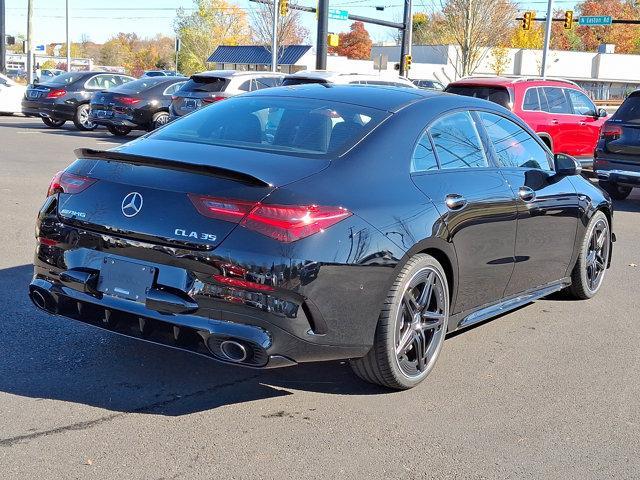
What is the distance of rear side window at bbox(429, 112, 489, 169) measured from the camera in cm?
489

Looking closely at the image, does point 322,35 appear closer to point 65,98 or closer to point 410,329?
point 65,98

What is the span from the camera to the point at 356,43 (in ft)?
342

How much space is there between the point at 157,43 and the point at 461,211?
13961 cm

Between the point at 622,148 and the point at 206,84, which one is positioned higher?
the point at 206,84

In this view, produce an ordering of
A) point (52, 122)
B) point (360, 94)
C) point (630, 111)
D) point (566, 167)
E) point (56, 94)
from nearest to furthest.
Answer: point (360, 94), point (566, 167), point (630, 111), point (56, 94), point (52, 122)

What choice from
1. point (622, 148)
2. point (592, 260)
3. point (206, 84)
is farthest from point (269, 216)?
point (206, 84)

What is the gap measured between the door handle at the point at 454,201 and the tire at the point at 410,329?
1.11 ft

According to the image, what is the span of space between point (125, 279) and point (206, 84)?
14.7m

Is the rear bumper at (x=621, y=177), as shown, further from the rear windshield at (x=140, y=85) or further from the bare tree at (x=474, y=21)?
the bare tree at (x=474, y=21)

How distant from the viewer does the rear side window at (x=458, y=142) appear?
489cm

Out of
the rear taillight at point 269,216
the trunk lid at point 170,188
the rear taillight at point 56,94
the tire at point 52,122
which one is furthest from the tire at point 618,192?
the tire at point 52,122

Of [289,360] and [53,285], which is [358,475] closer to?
[289,360]

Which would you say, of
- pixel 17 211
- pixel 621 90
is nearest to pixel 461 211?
pixel 17 211

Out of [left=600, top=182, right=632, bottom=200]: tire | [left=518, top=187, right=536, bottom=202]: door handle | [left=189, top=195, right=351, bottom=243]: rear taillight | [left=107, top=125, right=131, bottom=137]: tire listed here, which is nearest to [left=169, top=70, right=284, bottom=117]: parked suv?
[left=107, top=125, right=131, bottom=137]: tire
